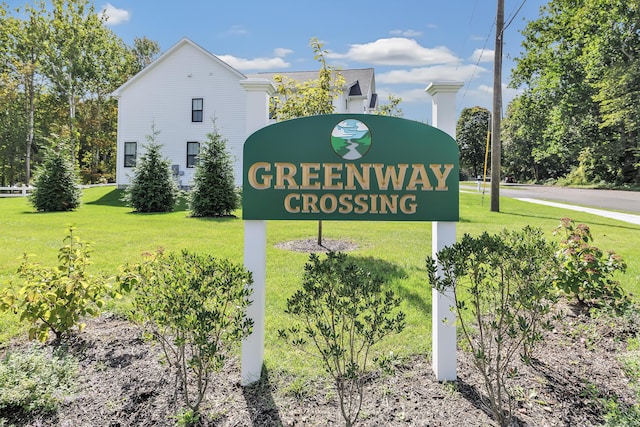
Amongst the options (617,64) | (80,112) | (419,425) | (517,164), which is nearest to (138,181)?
(419,425)

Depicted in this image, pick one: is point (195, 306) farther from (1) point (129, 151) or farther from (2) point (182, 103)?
(1) point (129, 151)

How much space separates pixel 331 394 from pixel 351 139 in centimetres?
183

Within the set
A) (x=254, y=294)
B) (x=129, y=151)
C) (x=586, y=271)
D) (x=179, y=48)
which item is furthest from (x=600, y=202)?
(x=129, y=151)

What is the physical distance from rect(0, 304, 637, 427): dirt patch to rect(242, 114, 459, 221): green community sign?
1.24 meters

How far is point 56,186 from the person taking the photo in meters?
14.8

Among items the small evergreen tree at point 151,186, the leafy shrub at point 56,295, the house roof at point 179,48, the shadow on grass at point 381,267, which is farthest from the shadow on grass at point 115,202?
the leafy shrub at point 56,295

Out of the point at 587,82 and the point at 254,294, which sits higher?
the point at 587,82

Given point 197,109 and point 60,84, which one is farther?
point 60,84

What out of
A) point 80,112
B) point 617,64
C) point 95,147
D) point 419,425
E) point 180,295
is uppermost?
point 617,64

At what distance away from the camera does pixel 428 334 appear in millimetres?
3809

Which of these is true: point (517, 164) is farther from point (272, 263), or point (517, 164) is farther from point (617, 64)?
point (272, 263)

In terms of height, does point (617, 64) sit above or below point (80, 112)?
above

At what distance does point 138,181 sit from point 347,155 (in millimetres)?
13794

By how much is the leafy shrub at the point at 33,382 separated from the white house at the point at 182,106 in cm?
1779
